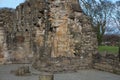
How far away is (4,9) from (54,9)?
5.74m

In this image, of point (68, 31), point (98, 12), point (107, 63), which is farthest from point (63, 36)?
point (98, 12)

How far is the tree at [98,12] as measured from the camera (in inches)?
1161

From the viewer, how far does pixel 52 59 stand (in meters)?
14.1

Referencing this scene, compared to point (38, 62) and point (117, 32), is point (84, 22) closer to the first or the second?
point (38, 62)

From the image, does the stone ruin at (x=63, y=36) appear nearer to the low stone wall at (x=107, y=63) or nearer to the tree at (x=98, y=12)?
the low stone wall at (x=107, y=63)

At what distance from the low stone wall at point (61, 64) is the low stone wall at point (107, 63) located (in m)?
0.56

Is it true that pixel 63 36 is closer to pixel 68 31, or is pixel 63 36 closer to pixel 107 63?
pixel 68 31

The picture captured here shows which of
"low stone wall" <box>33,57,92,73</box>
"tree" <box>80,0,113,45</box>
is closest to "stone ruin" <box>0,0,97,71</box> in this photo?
"low stone wall" <box>33,57,92,73</box>

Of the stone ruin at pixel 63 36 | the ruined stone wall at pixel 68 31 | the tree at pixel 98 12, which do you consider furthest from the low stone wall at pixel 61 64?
the tree at pixel 98 12

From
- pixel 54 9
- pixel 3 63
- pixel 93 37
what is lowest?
pixel 3 63

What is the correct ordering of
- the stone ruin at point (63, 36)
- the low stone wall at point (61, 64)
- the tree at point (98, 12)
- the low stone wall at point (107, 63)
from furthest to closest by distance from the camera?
the tree at point (98, 12), the stone ruin at point (63, 36), the low stone wall at point (61, 64), the low stone wall at point (107, 63)

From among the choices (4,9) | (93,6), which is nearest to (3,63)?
(4,9)

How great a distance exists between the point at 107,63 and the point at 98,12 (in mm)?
20219

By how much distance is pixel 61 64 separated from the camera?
1397 cm
